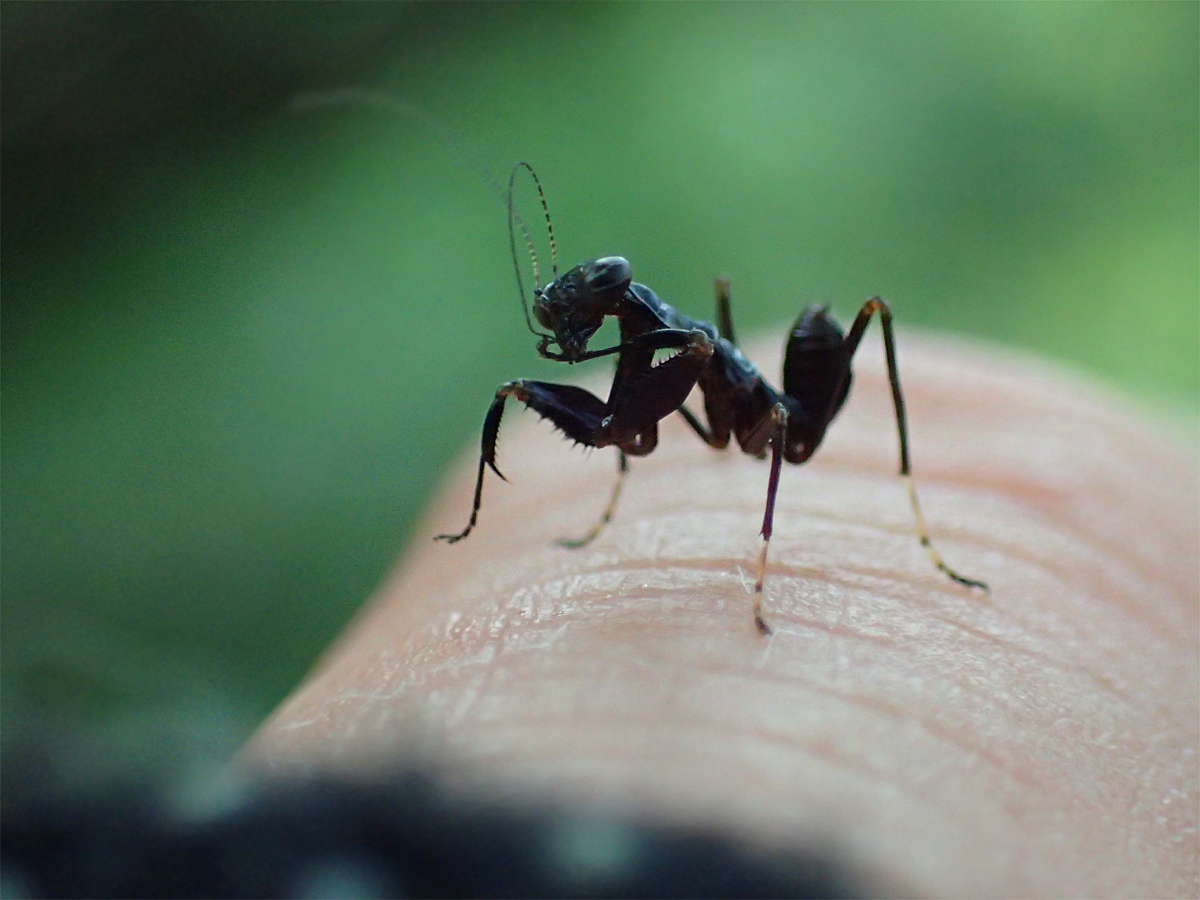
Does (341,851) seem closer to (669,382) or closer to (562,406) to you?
(562,406)

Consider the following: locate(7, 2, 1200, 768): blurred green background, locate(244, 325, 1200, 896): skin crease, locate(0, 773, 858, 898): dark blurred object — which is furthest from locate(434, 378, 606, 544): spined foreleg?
locate(7, 2, 1200, 768): blurred green background

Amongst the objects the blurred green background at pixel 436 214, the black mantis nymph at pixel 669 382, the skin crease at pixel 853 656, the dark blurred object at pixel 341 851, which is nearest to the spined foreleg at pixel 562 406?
the black mantis nymph at pixel 669 382

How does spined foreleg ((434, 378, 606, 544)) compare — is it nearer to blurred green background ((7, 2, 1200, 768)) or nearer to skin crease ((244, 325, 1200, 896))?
skin crease ((244, 325, 1200, 896))

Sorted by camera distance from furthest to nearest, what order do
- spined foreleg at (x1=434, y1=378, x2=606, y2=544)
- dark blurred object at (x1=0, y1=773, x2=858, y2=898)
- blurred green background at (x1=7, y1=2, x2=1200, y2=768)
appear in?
1. blurred green background at (x1=7, y1=2, x2=1200, y2=768)
2. spined foreleg at (x1=434, y1=378, x2=606, y2=544)
3. dark blurred object at (x1=0, y1=773, x2=858, y2=898)

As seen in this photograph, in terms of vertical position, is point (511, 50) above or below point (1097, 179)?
above

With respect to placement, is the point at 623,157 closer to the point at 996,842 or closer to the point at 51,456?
the point at 51,456

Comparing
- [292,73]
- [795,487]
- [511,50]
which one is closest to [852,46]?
[511,50]

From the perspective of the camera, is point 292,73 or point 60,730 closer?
point 60,730
